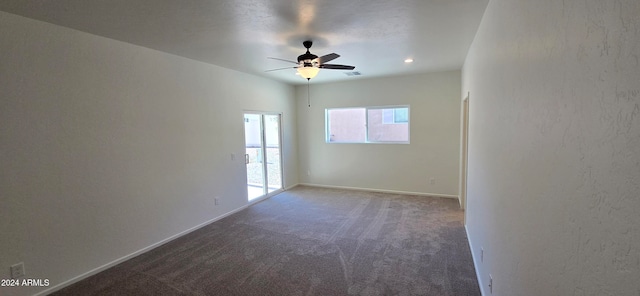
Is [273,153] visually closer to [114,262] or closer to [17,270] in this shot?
[114,262]

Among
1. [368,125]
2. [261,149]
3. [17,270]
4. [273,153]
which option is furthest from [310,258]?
[368,125]

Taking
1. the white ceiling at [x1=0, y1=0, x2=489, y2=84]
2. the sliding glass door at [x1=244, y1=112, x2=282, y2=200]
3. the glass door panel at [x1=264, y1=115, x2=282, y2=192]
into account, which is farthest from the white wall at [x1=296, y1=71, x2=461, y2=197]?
the white ceiling at [x1=0, y1=0, x2=489, y2=84]

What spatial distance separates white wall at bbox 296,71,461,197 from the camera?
17.4 feet

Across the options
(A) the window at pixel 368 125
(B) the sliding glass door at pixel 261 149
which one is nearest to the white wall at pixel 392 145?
(A) the window at pixel 368 125

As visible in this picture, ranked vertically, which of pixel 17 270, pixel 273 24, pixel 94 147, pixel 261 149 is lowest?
pixel 17 270

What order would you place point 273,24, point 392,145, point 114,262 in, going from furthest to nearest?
point 392,145 < point 114,262 < point 273,24

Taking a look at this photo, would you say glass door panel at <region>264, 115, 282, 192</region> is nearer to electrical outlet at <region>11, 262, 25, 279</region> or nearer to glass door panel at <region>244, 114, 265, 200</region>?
glass door panel at <region>244, 114, 265, 200</region>

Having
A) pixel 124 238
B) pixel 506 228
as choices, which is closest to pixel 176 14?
pixel 124 238

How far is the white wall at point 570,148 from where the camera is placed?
0.61 metres

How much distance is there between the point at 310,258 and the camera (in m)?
3.10

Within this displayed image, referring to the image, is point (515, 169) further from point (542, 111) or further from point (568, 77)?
point (568, 77)

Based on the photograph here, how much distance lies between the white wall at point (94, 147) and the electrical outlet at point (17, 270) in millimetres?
40

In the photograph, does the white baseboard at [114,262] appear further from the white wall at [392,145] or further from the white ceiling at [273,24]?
the white wall at [392,145]

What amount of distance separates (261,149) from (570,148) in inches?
207
